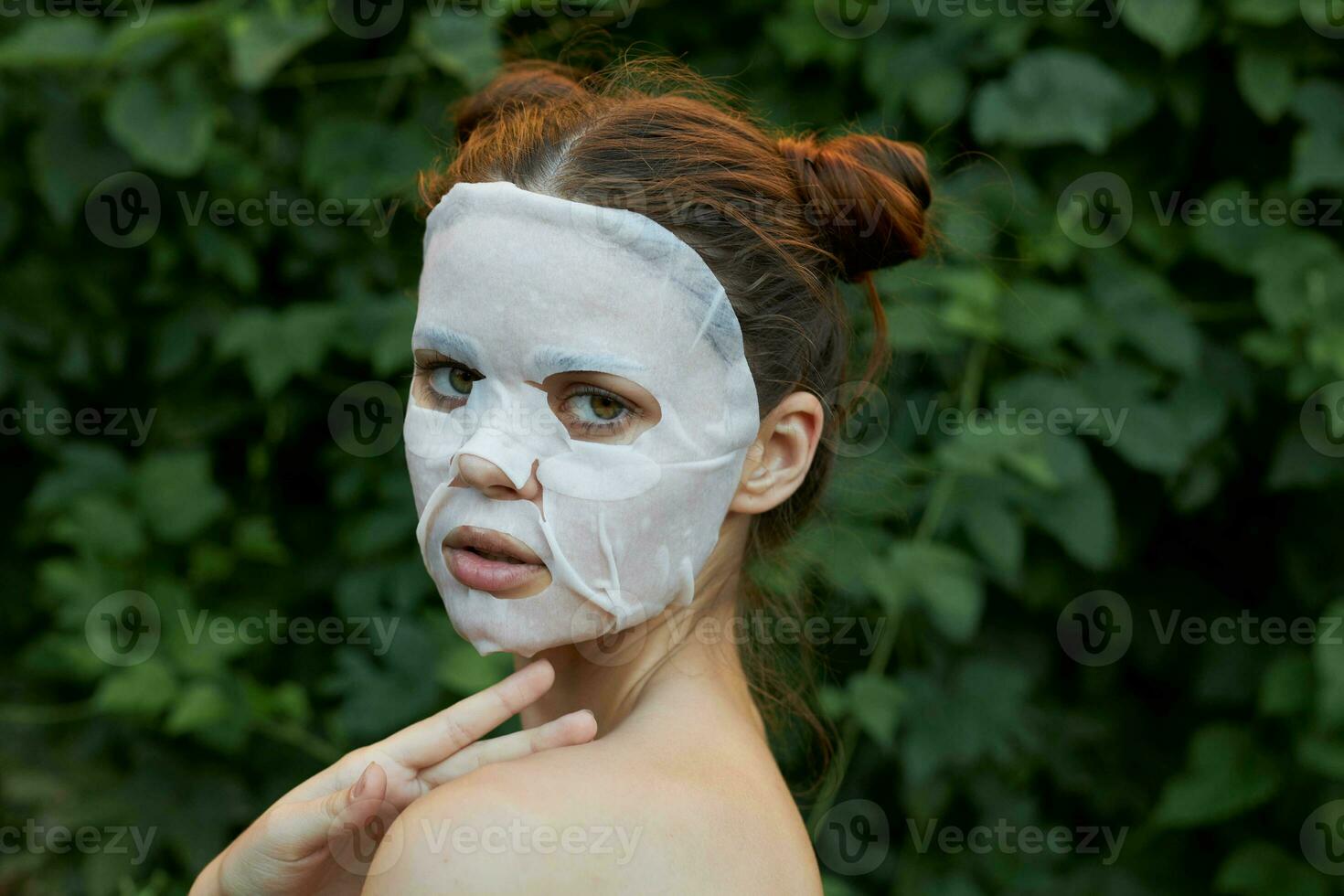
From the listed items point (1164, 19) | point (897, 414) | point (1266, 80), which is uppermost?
point (1164, 19)

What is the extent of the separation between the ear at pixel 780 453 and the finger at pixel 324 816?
0.49m

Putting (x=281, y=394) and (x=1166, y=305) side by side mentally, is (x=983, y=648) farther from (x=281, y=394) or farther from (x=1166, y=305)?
(x=281, y=394)

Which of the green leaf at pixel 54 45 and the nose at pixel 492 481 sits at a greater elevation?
the green leaf at pixel 54 45

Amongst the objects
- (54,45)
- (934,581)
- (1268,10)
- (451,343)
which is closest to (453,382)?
(451,343)

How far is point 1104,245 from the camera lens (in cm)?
260

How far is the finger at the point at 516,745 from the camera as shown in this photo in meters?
1.24

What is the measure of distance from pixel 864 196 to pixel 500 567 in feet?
2.01

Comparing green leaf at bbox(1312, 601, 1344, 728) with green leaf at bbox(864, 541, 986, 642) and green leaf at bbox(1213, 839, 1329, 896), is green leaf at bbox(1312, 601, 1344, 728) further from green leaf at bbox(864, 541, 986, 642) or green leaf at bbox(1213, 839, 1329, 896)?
green leaf at bbox(864, 541, 986, 642)

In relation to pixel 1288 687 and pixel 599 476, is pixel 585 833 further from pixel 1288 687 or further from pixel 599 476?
pixel 1288 687

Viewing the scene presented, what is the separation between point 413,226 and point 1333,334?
1836mm

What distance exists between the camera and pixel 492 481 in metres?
1.28

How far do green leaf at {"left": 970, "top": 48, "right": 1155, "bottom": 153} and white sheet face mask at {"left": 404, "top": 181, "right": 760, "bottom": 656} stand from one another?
4.24 ft

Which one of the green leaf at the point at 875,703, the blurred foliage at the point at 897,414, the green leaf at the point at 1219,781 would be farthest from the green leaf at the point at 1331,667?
the green leaf at the point at 875,703

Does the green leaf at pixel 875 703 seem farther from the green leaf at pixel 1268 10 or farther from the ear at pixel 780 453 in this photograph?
the green leaf at pixel 1268 10
